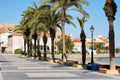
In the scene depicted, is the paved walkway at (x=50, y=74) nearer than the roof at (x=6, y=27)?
Yes

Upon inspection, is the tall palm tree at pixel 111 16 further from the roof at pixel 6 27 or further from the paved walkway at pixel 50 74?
the roof at pixel 6 27

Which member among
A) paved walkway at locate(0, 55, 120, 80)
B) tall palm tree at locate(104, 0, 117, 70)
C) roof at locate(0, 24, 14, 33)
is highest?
roof at locate(0, 24, 14, 33)

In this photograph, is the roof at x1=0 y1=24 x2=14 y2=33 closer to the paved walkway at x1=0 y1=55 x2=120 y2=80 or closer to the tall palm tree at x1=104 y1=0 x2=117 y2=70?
the paved walkway at x1=0 y1=55 x2=120 y2=80

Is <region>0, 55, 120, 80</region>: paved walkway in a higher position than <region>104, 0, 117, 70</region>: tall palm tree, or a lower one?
lower

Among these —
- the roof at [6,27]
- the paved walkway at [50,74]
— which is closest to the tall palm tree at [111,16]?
the paved walkway at [50,74]

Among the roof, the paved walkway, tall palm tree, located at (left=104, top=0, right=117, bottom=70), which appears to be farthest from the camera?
the roof

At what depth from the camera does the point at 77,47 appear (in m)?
149

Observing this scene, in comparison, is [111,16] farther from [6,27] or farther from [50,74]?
[6,27]

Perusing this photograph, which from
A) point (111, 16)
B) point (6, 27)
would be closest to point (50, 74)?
point (111, 16)

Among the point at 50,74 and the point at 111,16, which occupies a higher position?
the point at 111,16

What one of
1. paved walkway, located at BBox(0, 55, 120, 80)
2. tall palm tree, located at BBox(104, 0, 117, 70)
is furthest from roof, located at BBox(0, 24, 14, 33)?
tall palm tree, located at BBox(104, 0, 117, 70)

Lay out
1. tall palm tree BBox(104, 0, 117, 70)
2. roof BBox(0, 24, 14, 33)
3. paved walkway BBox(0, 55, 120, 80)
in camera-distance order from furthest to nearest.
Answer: roof BBox(0, 24, 14, 33), tall palm tree BBox(104, 0, 117, 70), paved walkway BBox(0, 55, 120, 80)

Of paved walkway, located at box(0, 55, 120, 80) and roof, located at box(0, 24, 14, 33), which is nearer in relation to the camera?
paved walkway, located at box(0, 55, 120, 80)

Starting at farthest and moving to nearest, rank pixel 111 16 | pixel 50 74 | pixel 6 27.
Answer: pixel 6 27, pixel 111 16, pixel 50 74
